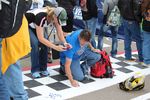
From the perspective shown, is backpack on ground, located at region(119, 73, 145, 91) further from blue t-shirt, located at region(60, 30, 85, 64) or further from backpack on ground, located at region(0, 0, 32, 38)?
backpack on ground, located at region(0, 0, 32, 38)

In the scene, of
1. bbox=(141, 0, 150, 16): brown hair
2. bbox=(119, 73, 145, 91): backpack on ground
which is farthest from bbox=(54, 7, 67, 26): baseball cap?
bbox=(141, 0, 150, 16): brown hair

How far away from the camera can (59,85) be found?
4270 mm

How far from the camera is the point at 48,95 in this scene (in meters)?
3.90

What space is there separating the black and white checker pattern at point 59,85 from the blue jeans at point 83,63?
11 centimetres

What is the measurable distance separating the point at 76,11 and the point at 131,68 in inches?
58.1

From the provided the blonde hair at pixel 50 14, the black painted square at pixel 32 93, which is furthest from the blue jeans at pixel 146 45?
the black painted square at pixel 32 93

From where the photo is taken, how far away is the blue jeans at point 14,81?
287cm

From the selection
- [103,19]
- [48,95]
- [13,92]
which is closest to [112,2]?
[103,19]

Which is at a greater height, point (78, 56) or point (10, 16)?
point (10, 16)

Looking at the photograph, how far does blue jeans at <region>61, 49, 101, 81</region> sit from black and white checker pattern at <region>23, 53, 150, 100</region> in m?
0.11

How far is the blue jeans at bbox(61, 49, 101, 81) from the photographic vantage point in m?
4.44

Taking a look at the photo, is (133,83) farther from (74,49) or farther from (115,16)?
(115,16)

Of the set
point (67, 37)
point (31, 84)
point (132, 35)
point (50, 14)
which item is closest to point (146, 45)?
point (132, 35)

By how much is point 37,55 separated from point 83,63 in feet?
2.09
